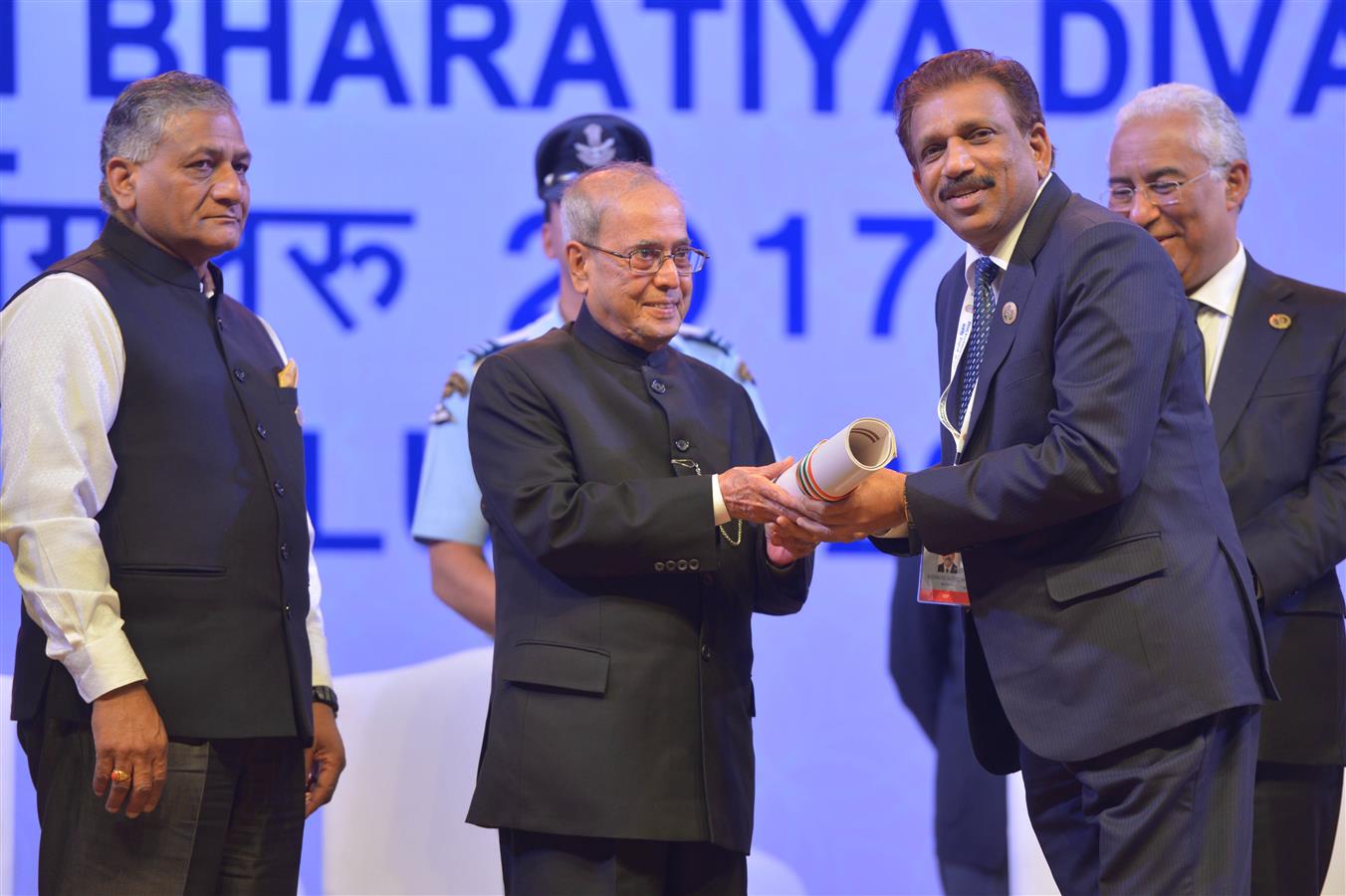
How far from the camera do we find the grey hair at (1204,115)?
3.02 metres

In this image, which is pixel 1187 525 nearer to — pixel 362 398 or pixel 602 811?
pixel 602 811

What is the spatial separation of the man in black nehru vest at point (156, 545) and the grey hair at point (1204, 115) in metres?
1.78

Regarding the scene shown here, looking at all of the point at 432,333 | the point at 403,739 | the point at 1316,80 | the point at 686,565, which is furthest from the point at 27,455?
the point at 1316,80

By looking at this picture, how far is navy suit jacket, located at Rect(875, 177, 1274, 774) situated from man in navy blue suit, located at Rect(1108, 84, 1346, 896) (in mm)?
455

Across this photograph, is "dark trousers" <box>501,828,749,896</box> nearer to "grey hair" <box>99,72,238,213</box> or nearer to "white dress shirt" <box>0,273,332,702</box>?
"white dress shirt" <box>0,273,332,702</box>

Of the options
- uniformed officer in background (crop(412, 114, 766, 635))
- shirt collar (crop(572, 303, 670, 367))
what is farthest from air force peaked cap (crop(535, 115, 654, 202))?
shirt collar (crop(572, 303, 670, 367))

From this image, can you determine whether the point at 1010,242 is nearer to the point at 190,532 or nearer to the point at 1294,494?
the point at 1294,494

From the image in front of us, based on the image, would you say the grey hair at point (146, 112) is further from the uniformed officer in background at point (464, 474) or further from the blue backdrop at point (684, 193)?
the blue backdrop at point (684, 193)

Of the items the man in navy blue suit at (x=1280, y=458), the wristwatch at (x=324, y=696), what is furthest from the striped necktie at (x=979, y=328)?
the wristwatch at (x=324, y=696)

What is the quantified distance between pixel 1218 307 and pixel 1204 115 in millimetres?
401

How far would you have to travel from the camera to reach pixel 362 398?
4133 mm

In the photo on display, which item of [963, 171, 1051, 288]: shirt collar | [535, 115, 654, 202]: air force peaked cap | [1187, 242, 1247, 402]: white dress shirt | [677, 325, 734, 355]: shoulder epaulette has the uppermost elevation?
[535, 115, 654, 202]: air force peaked cap

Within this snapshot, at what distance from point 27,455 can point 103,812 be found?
59cm

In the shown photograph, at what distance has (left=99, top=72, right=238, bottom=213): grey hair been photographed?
2715mm
